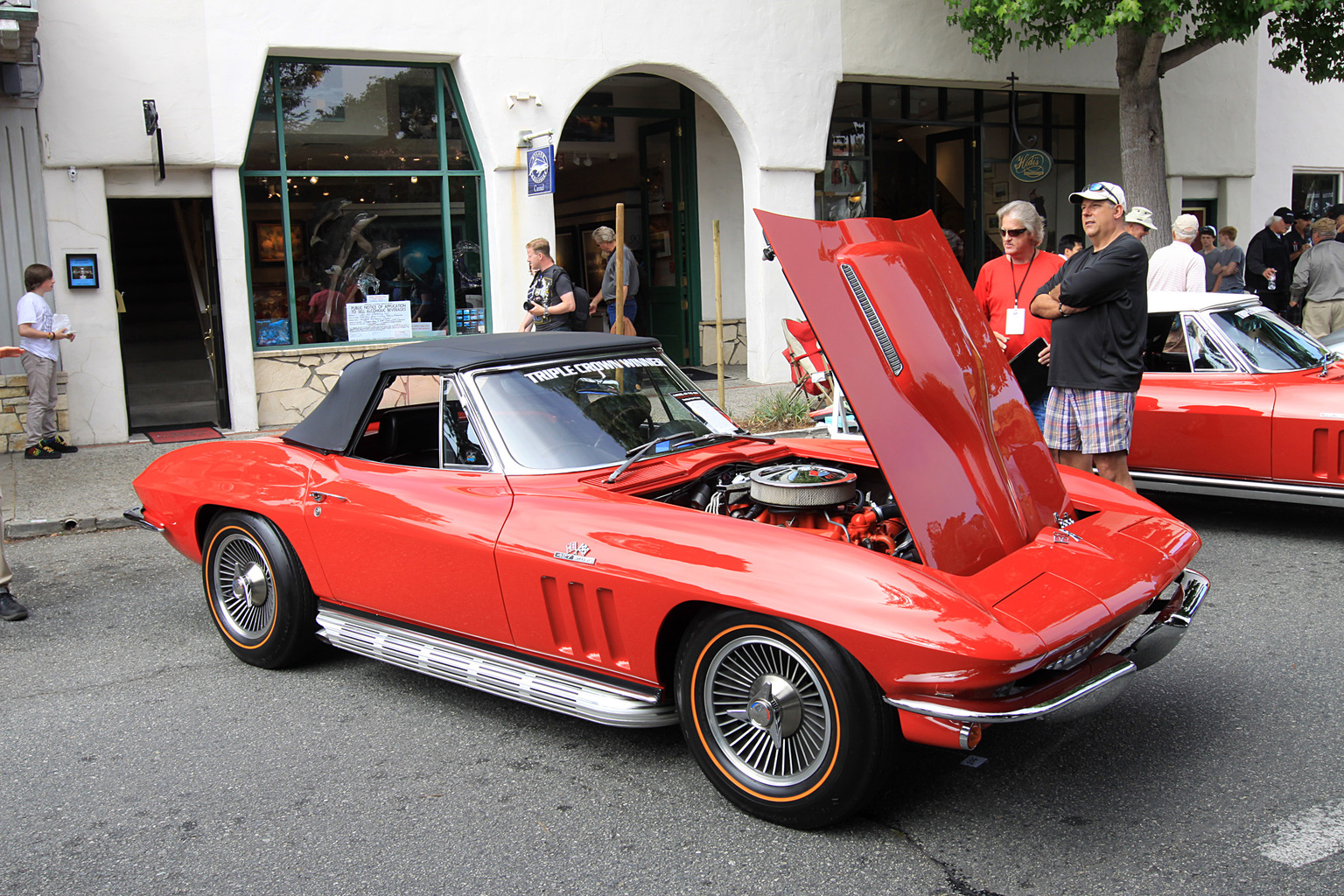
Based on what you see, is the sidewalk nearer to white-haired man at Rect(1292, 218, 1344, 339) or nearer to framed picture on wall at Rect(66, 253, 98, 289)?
framed picture on wall at Rect(66, 253, 98, 289)

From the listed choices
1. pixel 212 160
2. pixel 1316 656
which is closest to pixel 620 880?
pixel 1316 656

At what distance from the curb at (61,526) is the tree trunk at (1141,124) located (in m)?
11.5

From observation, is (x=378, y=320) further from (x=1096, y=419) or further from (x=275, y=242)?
(x=1096, y=419)

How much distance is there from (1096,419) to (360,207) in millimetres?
8915

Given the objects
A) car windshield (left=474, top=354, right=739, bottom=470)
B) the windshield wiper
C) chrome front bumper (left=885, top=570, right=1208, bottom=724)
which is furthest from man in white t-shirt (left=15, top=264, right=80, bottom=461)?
chrome front bumper (left=885, top=570, right=1208, bottom=724)

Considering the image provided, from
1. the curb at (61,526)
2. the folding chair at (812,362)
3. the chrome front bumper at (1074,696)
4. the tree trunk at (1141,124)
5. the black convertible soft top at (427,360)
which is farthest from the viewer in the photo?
the tree trunk at (1141,124)

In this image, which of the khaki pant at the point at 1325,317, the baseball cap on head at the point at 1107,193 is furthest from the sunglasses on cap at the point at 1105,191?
the khaki pant at the point at 1325,317

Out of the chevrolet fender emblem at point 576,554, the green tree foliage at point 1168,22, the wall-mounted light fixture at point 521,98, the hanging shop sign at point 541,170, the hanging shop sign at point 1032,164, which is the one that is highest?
the green tree foliage at point 1168,22

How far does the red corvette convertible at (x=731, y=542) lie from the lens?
3.00 metres

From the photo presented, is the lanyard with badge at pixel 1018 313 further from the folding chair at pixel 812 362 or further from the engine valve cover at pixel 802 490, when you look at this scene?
the engine valve cover at pixel 802 490

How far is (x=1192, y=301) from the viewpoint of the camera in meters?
7.04

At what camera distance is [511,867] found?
3061 mm

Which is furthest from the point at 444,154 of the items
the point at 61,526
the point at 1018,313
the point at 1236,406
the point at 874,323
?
the point at 874,323

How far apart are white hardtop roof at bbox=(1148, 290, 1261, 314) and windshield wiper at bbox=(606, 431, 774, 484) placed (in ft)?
12.2
